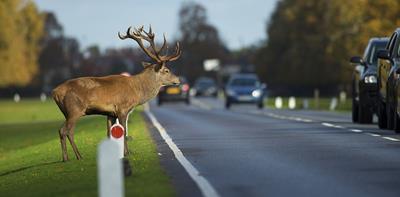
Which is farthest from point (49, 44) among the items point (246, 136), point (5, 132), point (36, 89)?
point (246, 136)

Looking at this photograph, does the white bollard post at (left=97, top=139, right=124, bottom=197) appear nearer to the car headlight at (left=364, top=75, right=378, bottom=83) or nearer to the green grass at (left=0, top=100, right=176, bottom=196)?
the green grass at (left=0, top=100, right=176, bottom=196)

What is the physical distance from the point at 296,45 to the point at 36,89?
5673 cm

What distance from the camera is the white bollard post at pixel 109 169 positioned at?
10.2 metres

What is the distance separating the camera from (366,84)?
25969mm

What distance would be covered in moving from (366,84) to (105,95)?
9829 millimetres

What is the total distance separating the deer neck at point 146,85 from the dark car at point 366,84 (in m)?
7.65

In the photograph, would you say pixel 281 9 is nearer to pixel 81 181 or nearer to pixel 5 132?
pixel 5 132

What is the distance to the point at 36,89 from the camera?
13862cm

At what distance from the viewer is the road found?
40.4 feet

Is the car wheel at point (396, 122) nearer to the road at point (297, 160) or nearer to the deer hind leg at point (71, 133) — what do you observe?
the road at point (297, 160)

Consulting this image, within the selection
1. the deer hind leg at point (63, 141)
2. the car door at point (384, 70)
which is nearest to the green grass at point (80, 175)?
the deer hind leg at point (63, 141)

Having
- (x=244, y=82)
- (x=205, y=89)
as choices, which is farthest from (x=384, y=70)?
(x=205, y=89)

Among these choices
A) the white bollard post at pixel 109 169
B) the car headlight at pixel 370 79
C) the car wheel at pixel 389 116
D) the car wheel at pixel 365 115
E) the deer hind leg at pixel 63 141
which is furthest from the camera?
the car wheel at pixel 365 115

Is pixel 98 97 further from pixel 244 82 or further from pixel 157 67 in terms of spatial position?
pixel 244 82
